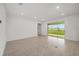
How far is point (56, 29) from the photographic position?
3656 mm

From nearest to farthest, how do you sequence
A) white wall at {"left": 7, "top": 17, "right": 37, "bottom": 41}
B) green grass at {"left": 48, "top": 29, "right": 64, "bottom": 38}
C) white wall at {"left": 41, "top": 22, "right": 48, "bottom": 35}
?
white wall at {"left": 7, "top": 17, "right": 37, "bottom": 41}, green grass at {"left": 48, "top": 29, "right": 64, "bottom": 38}, white wall at {"left": 41, "top": 22, "right": 48, "bottom": 35}

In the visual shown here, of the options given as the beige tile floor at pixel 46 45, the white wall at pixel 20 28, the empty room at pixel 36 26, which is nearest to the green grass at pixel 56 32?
the empty room at pixel 36 26

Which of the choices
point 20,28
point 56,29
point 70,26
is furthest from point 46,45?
point 20,28

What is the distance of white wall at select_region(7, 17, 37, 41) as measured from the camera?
2963mm

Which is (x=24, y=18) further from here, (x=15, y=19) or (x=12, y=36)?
(x=12, y=36)

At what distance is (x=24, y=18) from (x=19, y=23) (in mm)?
311

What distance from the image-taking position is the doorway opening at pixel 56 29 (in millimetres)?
3693

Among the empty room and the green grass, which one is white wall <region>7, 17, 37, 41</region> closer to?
the empty room

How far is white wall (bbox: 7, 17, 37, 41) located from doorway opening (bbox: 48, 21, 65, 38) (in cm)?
71

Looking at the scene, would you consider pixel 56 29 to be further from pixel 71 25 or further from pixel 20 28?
pixel 20 28

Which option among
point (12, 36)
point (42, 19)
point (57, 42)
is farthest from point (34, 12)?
point (57, 42)

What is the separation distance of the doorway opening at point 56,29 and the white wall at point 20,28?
0.71 m

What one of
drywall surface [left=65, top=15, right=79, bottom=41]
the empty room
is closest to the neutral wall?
the empty room

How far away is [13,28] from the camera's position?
3.07m
